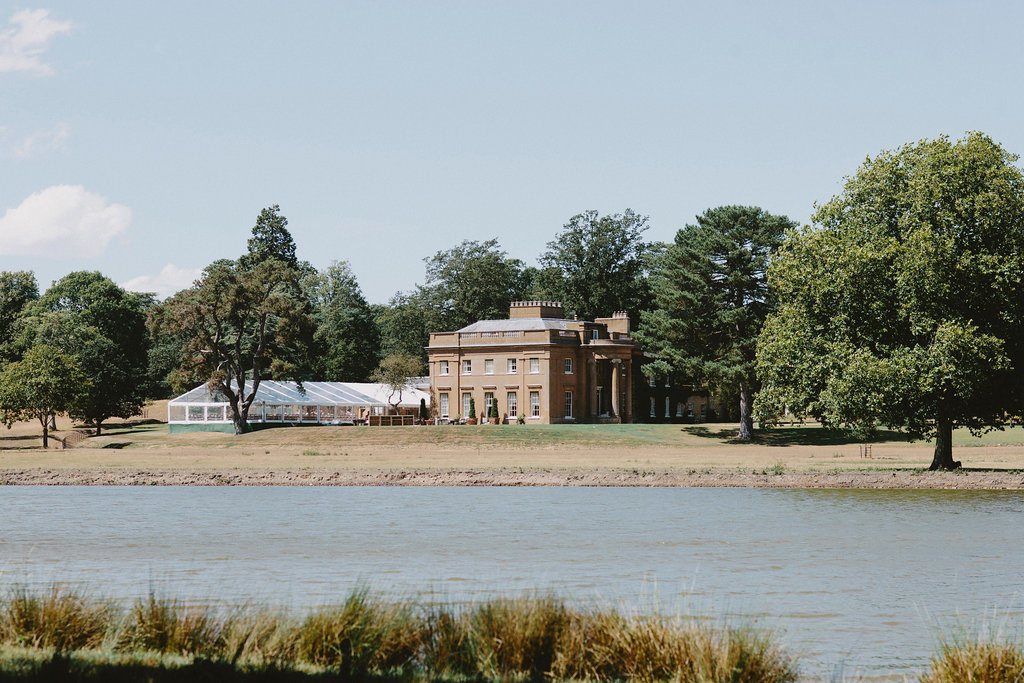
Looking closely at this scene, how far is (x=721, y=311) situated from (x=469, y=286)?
150 feet

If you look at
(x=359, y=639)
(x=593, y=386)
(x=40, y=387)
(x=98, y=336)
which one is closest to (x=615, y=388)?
(x=593, y=386)

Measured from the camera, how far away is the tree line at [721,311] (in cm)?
3747

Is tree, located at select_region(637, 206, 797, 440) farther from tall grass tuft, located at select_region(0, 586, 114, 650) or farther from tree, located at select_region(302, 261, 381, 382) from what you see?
tall grass tuft, located at select_region(0, 586, 114, 650)

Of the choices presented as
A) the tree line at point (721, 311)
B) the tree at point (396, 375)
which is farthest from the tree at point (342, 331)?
the tree at point (396, 375)

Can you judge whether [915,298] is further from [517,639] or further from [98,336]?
[98,336]

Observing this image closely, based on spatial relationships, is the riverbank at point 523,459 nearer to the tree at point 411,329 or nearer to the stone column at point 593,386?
the stone column at point 593,386

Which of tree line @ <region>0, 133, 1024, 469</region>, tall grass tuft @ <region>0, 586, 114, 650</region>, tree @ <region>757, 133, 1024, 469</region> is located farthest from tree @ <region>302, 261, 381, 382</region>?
tall grass tuft @ <region>0, 586, 114, 650</region>

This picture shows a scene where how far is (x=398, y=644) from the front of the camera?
1088 cm

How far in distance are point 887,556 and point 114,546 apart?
50.0 ft

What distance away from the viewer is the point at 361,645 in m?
10.6

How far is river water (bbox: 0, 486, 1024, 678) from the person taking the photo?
15.3m

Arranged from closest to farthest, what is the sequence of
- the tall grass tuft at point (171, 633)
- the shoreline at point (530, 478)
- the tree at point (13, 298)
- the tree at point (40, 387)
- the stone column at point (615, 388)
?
1. the tall grass tuft at point (171, 633)
2. the shoreline at point (530, 478)
3. the tree at point (40, 387)
4. the stone column at point (615, 388)
5. the tree at point (13, 298)

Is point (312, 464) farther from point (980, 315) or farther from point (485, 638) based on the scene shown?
point (485, 638)

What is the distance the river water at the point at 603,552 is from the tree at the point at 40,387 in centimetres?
3630
